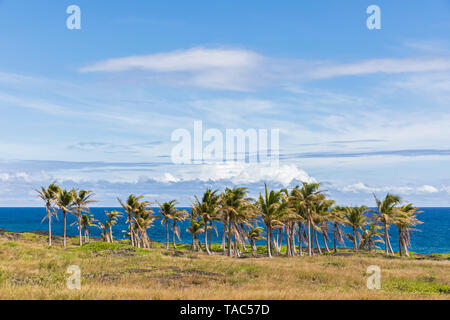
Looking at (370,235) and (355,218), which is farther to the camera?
(355,218)

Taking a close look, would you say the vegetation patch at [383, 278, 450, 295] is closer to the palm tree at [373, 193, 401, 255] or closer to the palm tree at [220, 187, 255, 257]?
the palm tree at [220, 187, 255, 257]

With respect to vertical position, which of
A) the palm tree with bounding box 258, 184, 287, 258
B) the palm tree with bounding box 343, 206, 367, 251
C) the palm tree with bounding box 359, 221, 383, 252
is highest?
the palm tree with bounding box 258, 184, 287, 258

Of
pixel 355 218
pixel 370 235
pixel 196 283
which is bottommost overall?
pixel 370 235

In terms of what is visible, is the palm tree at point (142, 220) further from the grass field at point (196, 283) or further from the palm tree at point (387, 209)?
the palm tree at point (387, 209)

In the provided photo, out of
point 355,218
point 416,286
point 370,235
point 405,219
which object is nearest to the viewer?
point 416,286

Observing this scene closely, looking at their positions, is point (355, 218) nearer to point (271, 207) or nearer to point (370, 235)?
point (370, 235)

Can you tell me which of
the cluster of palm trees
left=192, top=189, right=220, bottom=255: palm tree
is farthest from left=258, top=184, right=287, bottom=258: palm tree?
left=192, top=189, right=220, bottom=255: palm tree

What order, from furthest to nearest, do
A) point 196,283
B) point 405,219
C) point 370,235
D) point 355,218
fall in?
point 355,218
point 370,235
point 405,219
point 196,283

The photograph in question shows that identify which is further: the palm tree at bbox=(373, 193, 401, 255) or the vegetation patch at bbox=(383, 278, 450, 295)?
the palm tree at bbox=(373, 193, 401, 255)

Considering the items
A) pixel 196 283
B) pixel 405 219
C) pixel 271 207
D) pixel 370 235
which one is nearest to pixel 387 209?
pixel 405 219

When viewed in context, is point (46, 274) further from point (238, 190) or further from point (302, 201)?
point (302, 201)

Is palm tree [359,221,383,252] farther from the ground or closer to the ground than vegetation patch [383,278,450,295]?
closer to the ground
